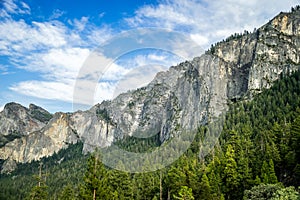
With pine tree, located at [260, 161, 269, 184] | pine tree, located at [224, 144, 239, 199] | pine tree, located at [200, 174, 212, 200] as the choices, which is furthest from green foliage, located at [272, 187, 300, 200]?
pine tree, located at [224, 144, 239, 199]

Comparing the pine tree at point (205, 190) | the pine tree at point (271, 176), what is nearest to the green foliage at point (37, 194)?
the pine tree at point (205, 190)

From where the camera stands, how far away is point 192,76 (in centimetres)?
17862

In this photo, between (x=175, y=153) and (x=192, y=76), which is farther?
(x=192, y=76)

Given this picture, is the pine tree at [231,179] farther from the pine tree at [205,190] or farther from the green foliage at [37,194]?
the green foliage at [37,194]

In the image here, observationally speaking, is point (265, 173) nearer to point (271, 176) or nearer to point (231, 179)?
point (271, 176)

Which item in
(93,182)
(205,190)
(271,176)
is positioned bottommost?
(205,190)

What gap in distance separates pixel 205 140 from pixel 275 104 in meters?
28.1

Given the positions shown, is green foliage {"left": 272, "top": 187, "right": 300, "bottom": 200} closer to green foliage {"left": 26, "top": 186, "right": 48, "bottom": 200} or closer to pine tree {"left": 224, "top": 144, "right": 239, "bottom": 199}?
pine tree {"left": 224, "top": 144, "right": 239, "bottom": 199}

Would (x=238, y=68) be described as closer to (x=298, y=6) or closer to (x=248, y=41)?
(x=248, y=41)

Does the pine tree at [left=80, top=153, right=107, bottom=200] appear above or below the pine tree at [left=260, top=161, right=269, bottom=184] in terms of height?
below

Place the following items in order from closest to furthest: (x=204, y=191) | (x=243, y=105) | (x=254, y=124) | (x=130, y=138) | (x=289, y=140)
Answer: (x=204, y=191) < (x=289, y=140) < (x=254, y=124) < (x=243, y=105) < (x=130, y=138)

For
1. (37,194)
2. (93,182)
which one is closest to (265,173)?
(93,182)

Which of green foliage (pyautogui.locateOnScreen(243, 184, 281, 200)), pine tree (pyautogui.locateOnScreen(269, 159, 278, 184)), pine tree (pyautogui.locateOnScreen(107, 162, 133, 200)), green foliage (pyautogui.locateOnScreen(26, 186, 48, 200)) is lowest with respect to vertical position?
green foliage (pyautogui.locateOnScreen(26, 186, 48, 200))

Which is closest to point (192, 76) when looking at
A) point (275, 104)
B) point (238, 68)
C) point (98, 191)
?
point (238, 68)
